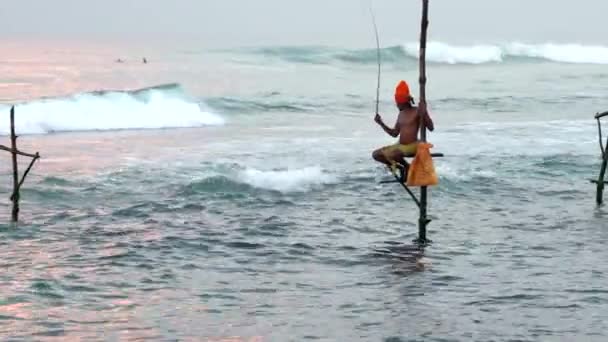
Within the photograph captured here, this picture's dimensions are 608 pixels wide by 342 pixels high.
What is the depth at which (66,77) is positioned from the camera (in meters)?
44.8

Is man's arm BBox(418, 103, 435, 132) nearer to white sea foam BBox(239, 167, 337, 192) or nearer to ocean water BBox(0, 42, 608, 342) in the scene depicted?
ocean water BBox(0, 42, 608, 342)

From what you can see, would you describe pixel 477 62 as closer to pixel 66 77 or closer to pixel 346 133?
pixel 66 77

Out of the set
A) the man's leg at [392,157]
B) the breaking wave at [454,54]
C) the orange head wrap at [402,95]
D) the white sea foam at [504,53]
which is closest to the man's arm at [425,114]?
the orange head wrap at [402,95]

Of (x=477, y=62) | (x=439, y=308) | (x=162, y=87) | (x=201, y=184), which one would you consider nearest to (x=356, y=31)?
(x=477, y=62)

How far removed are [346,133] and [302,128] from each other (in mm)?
1725

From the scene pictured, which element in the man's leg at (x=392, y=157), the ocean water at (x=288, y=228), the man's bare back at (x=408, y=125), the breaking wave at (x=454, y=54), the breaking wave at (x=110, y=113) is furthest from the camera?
the breaking wave at (x=454, y=54)

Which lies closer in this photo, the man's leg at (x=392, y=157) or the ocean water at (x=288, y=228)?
the ocean water at (x=288, y=228)

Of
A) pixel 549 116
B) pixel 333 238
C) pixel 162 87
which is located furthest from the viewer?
pixel 162 87

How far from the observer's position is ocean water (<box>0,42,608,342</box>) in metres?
10.4

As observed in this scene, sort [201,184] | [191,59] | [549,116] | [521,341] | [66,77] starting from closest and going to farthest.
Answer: [521,341] → [201,184] → [549,116] → [66,77] → [191,59]

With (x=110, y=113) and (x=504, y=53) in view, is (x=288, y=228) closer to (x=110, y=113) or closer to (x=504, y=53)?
(x=110, y=113)

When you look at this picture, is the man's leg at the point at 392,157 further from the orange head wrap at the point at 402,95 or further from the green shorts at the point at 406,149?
the orange head wrap at the point at 402,95

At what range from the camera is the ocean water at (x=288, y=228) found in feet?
34.1

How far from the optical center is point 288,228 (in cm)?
1488
